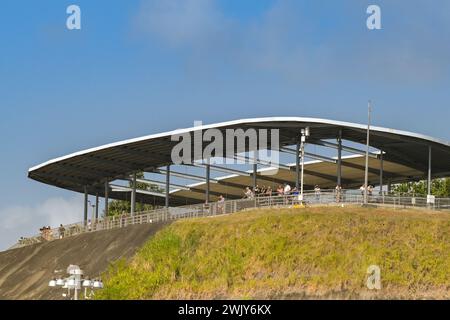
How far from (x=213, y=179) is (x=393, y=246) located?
2782 cm

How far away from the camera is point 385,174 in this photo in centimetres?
7800

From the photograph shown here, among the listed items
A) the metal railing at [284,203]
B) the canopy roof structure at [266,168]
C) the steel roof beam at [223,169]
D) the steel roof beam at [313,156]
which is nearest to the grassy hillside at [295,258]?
the metal railing at [284,203]

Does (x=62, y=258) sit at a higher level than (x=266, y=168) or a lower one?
lower

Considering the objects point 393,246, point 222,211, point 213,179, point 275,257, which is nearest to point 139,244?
point 222,211

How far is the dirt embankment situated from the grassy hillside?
8.61ft

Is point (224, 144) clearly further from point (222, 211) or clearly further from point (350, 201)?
point (350, 201)

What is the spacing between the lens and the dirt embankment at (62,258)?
6175cm

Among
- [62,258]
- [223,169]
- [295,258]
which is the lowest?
[295,258]

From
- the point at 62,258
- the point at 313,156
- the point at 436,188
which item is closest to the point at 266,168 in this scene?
the point at 313,156

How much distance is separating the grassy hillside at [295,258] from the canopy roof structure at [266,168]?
6.73m

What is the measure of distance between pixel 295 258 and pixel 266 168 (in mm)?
22183

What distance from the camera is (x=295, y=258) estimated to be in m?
54.3

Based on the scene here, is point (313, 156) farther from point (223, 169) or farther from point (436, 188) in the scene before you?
point (436, 188)

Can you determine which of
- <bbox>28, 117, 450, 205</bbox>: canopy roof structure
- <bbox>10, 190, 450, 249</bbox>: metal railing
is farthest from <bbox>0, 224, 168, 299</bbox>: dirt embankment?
<bbox>28, 117, 450, 205</bbox>: canopy roof structure
